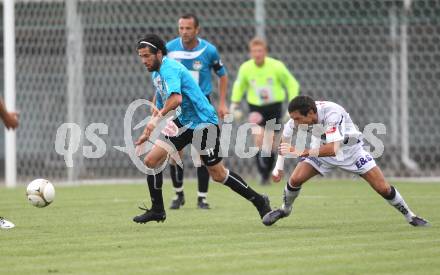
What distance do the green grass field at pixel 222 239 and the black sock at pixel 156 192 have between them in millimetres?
219

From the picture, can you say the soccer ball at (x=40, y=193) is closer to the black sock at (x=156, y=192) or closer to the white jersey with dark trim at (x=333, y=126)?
the black sock at (x=156, y=192)

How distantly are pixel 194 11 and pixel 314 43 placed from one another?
2.37 meters

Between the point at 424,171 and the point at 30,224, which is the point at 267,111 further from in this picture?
the point at 30,224

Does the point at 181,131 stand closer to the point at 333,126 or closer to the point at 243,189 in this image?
the point at 243,189

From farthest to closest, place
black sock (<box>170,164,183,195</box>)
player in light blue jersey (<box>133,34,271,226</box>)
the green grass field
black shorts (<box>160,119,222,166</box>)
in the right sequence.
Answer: black sock (<box>170,164,183,195</box>) < black shorts (<box>160,119,222,166</box>) < player in light blue jersey (<box>133,34,271,226</box>) < the green grass field

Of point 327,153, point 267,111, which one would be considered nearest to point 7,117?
point 327,153

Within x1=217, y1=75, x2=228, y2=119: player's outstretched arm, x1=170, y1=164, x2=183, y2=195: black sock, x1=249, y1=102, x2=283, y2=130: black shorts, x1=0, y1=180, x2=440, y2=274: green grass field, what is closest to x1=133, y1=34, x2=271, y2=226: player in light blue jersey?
x1=0, y1=180, x2=440, y2=274: green grass field

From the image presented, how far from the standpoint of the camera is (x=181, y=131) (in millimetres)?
9844

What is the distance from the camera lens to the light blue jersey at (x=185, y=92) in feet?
31.0

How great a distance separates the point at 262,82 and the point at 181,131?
612cm

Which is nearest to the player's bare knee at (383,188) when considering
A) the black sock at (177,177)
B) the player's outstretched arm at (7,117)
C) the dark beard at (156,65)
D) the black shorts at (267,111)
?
the dark beard at (156,65)

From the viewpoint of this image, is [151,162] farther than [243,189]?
No

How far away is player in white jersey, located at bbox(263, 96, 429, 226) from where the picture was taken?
9.01 metres

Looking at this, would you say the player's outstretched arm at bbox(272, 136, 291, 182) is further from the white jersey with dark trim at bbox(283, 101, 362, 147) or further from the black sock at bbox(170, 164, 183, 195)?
the black sock at bbox(170, 164, 183, 195)
